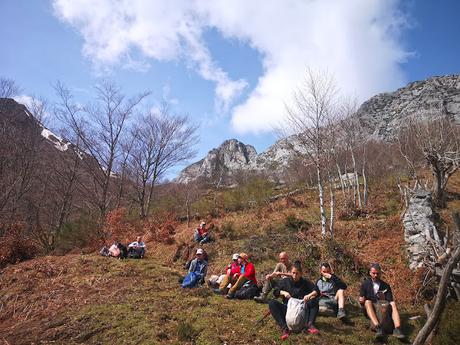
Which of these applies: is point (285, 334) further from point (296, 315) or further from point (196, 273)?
point (196, 273)

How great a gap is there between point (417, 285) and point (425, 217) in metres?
2.95

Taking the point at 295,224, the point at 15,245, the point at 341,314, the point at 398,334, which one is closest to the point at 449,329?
the point at 398,334

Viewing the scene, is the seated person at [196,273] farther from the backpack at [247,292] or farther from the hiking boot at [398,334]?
the hiking boot at [398,334]

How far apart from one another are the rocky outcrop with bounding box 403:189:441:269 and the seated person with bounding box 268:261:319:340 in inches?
142

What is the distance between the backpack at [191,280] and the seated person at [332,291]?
360cm

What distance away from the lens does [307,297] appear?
19.9ft

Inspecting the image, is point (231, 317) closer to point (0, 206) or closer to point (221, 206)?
point (221, 206)

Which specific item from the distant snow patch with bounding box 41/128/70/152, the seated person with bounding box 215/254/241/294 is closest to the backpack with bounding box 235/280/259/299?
the seated person with bounding box 215/254/241/294

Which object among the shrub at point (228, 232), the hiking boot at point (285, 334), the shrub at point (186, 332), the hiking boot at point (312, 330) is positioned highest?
the shrub at point (228, 232)

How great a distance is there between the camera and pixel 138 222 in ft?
63.4

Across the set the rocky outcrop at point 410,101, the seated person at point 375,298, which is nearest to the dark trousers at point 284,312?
the seated person at point 375,298

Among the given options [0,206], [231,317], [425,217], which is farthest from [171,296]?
[0,206]

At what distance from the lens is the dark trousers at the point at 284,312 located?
19.4ft

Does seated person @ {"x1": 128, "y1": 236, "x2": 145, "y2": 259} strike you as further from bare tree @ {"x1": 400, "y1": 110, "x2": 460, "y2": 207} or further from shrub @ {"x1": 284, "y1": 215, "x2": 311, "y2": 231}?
bare tree @ {"x1": 400, "y1": 110, "x2": 460, "y2": 207}
